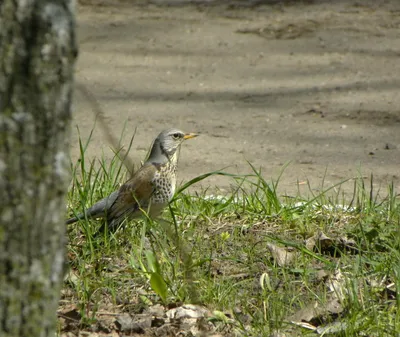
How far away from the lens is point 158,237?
4.66 meters

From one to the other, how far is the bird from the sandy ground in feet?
4.39

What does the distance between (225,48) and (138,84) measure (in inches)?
56.0

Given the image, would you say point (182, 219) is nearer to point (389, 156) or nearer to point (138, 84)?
point (389, 156)

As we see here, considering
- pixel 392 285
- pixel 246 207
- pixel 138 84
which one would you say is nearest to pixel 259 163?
pixel 246 207

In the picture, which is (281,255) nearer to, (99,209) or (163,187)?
(163,187)

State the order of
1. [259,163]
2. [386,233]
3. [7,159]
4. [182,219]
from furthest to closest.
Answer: [259,163], [182,219], [386,233], [7,159]

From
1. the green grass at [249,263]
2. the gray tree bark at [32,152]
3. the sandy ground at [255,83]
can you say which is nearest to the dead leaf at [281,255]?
the green grass at [249,263]

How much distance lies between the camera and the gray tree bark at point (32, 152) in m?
2.17

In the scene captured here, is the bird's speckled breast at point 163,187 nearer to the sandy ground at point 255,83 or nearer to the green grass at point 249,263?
the green grass at point 249,263

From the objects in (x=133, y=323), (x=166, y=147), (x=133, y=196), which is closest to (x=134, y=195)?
(x=133, y=196)

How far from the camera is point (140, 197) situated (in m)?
4.97

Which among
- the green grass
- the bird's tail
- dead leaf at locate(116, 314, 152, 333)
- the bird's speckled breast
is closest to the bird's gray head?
the bird's speckled breast

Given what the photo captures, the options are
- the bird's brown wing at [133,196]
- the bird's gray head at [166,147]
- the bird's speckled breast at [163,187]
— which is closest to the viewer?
the bird's brown wing at [133,196]

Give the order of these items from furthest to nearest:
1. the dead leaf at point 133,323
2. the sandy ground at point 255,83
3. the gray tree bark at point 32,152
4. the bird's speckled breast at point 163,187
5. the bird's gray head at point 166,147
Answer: the sandy ground at point 255,83 → the bird's gray head at point 166,147 → the bird's speckled breast at point 163,187 → the dead leaf at point 133,323 → the gray tree bark at point 32,152
